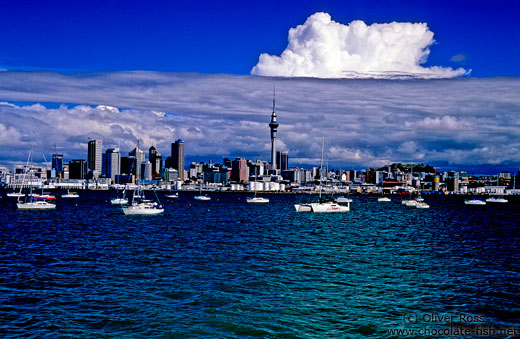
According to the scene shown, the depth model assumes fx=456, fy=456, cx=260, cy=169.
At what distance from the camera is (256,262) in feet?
135

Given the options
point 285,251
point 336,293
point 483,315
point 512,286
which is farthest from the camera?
point 285,251

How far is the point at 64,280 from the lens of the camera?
32.9 meters

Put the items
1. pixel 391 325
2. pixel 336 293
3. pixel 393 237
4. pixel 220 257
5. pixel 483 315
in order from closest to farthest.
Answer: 1. pixel 391 325
2. pixel 483 315
3. pixel 336 293
4. pixel 220 257
5. pixel 393 237

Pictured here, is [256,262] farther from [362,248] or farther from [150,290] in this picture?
[362,248]

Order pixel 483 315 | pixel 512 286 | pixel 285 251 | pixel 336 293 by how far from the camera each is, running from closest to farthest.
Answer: pixel 483 315 < pixel 336 293 < pixel 512 286 < pixel 285 251

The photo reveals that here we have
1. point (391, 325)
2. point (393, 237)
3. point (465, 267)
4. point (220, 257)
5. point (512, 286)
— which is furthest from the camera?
point (393, 237)

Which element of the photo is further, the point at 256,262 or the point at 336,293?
the point at 256,262

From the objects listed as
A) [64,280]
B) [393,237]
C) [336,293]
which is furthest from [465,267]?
[64,280]

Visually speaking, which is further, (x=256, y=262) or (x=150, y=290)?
(x=256, y=262)

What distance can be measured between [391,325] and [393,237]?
43.6 meters

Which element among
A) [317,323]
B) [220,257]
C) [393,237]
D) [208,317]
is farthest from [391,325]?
[393,237]

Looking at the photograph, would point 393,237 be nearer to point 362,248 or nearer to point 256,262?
point 362,248

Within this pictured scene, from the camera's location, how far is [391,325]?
2367 centimetres

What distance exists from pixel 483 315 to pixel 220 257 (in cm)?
2454
